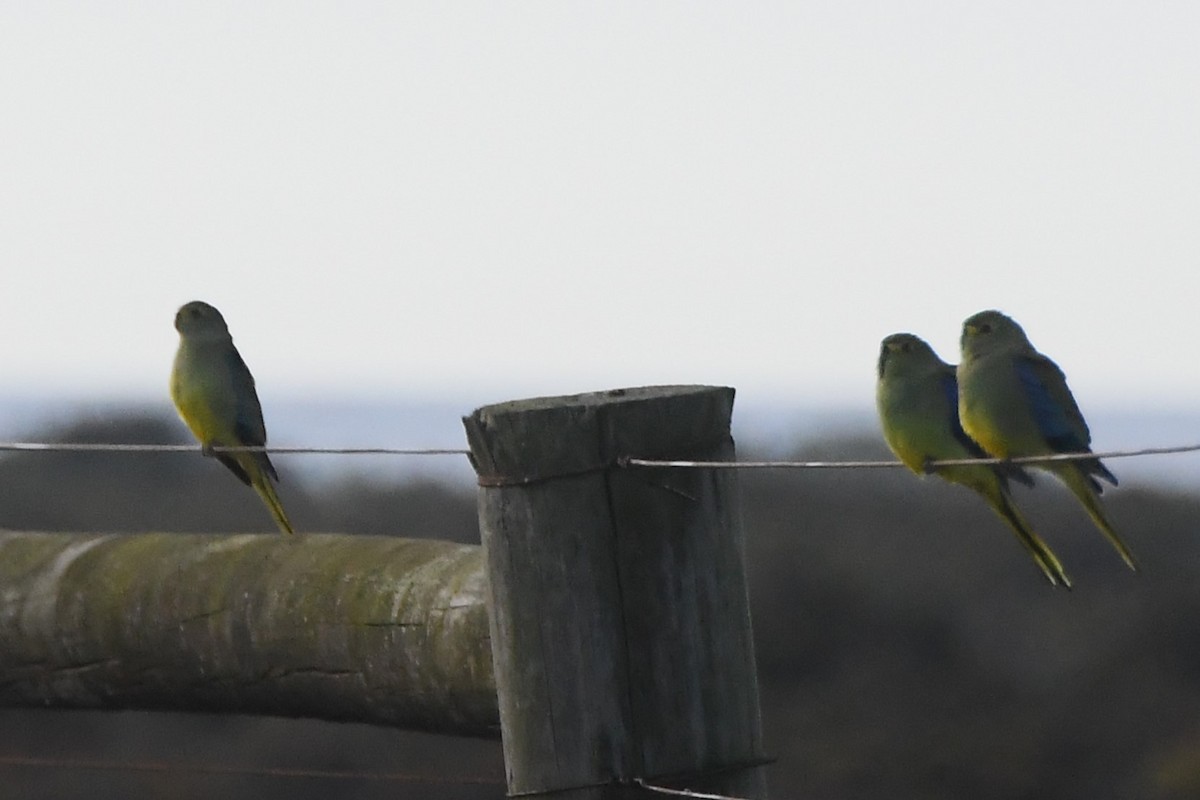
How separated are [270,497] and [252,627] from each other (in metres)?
2.65

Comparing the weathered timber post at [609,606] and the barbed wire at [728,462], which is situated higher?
the barbed wire at [728,462]

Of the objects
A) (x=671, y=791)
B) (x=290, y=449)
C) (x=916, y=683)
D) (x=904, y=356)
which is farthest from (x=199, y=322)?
(x=916, y=683)

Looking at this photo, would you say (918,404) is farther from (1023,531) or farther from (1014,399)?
(1023,531)

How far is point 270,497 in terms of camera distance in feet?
21.9

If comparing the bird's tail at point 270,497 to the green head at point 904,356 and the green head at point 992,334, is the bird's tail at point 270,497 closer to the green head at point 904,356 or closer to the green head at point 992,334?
the green head at point 904,356

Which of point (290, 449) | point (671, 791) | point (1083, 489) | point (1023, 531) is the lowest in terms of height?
point (671, 791)

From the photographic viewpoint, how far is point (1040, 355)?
17.0ft

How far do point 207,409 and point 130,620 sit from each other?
109 inches

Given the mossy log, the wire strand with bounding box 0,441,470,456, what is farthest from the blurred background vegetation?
the mossy log

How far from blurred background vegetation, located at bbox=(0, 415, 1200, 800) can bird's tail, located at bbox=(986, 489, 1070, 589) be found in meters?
10.1

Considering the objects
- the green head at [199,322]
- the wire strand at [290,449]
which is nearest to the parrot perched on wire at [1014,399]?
the wire strand at [290,449]

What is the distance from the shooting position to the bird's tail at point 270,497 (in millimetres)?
6355

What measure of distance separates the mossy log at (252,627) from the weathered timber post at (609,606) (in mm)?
248

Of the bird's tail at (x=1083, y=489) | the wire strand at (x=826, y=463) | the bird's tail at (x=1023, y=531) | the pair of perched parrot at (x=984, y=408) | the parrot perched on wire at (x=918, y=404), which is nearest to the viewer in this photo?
the wire strand at (x=826, y=463)
